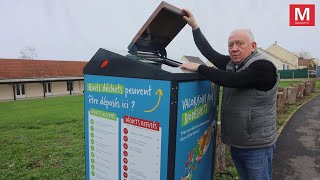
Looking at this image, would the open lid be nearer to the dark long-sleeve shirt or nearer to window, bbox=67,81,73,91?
the dark long-sleeve shirt

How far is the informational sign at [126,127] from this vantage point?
207cm

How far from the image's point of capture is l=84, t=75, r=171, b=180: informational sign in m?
2.07

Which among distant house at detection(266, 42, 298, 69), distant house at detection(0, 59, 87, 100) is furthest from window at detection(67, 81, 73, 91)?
distant house at detection(266, 42, 298, 69)

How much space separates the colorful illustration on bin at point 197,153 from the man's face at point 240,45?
713mm

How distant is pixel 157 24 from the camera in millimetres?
2500

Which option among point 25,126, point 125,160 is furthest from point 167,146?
point 25,126

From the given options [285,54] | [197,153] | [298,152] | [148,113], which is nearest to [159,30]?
[148,113]

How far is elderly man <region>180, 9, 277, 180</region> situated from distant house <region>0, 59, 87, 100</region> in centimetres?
3361

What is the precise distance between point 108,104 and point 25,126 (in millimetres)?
8996

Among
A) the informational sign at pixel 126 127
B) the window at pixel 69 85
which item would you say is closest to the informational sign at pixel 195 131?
the informational sign at pixel 126 127

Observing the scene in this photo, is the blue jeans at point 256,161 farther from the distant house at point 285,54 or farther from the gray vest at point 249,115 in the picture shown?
the distant house at point 285,54

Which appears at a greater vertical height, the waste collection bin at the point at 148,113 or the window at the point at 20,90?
the waste collection bin at the point at 148,113

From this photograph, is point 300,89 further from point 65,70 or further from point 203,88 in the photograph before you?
point 65,70

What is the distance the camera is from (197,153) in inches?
97.0
